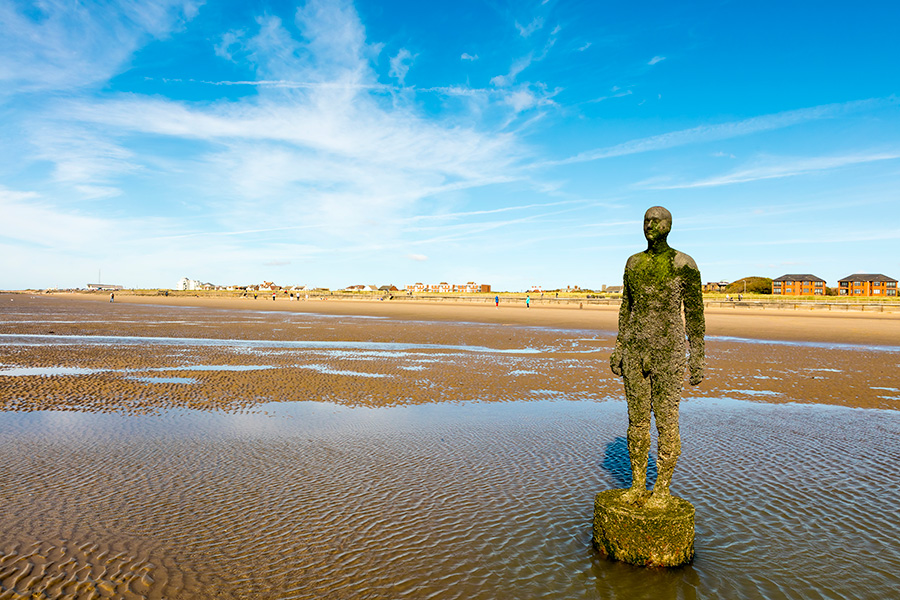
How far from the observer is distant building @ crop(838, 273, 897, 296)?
451 feet

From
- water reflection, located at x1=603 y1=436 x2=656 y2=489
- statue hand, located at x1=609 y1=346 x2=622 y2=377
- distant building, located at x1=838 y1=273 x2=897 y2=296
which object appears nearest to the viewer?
statue hand, located at x1=609 y1=346 x2=622 y2=377

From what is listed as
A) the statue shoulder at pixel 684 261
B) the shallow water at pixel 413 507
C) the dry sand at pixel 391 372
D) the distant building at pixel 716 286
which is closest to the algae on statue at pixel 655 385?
the statue shoulder at pixel 684 261

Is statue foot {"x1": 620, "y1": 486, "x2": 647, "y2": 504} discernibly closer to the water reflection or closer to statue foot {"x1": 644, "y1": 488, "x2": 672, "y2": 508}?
statue foot {"x1": 644, "y1": 488, "x2": 672, "y2": 508}

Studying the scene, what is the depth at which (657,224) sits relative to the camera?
16.7 feet

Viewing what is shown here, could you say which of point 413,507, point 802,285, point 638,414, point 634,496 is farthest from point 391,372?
point 802,285

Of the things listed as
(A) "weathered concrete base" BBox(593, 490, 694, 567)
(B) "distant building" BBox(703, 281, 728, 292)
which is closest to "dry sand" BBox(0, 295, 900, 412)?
(A) "weathered concrete base" BBox(593, 490, 694, 567)

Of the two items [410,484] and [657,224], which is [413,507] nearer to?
A: [410,484]

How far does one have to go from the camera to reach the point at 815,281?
142 metres

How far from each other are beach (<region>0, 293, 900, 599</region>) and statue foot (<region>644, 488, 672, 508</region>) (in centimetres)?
56

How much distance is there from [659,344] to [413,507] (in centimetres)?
333

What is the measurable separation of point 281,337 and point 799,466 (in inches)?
968

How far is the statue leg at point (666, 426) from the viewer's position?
5.03 m

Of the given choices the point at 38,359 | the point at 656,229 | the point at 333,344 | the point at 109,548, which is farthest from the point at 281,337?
the point at 656,229

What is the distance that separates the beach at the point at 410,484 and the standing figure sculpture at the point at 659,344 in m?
0.96
